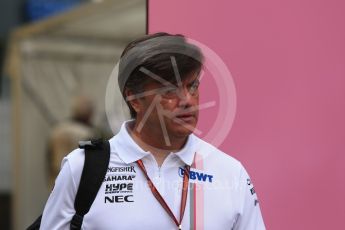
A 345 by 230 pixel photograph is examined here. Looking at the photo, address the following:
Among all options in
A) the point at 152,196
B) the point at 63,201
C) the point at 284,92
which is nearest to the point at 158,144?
the point at 152,196

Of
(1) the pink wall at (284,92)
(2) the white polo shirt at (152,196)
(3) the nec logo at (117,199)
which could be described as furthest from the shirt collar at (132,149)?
(1) the pink wall at (284,92)

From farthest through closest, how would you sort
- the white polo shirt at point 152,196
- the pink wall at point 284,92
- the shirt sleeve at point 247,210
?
the pink wall at point 284,92, the shirt sleeve at point 247,210, the white polo shirt at point 152,196

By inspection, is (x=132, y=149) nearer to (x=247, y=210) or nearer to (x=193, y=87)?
(x=193, y=87)

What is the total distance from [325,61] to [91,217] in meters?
1.31

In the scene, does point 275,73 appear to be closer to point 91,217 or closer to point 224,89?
point 224,89

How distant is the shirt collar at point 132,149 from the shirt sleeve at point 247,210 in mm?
220

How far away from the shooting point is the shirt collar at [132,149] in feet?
9.37

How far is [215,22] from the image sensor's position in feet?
11.6

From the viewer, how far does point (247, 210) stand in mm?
2912

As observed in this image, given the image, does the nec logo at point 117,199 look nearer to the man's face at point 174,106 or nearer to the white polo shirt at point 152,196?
the white polo shirt at point 152,196

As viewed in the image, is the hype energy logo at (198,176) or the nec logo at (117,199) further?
the hype energy logo at (198,176)

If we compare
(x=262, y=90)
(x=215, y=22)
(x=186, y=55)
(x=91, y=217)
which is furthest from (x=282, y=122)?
(x=91, y=217)

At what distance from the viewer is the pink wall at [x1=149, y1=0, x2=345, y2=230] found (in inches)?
136

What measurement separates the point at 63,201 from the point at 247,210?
66 cm
